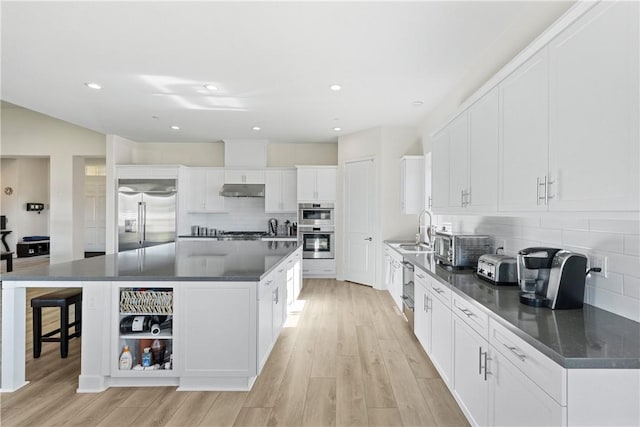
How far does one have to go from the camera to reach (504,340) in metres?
1.59

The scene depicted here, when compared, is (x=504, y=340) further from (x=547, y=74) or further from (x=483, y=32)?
(x=483, y=32)

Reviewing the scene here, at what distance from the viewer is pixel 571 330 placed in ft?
4.75

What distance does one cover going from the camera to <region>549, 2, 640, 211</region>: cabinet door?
1.21 metres

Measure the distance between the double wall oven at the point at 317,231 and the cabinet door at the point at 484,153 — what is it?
427 cm

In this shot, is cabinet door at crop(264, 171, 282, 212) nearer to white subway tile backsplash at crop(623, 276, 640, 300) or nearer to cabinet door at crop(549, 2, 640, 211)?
cabinet door at crop(549, 2, 640, 211)

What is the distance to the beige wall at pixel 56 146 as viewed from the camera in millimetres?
7242

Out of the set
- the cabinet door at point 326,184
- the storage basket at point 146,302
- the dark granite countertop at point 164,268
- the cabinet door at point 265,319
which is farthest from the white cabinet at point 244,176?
the storage basket at point 146,302

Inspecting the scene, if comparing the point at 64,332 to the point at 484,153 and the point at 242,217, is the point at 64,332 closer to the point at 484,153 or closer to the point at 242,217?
the point at 484,153

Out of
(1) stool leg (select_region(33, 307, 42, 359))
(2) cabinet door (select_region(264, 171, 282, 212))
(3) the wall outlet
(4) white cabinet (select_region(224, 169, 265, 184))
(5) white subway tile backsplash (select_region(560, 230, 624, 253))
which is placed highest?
(4) white cabinet (select_region(224, 169, 265, 184))

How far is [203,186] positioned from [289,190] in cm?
183

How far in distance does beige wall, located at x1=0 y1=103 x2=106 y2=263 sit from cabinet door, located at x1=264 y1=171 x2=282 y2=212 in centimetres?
360

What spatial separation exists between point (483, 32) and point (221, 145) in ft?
19.4

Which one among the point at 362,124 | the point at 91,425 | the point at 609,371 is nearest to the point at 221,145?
the point at 362,124

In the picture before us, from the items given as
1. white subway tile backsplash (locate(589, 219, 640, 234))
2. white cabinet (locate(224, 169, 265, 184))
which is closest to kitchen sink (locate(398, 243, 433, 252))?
white subway tile backsplash (locate(589, 219, 640, 234))
